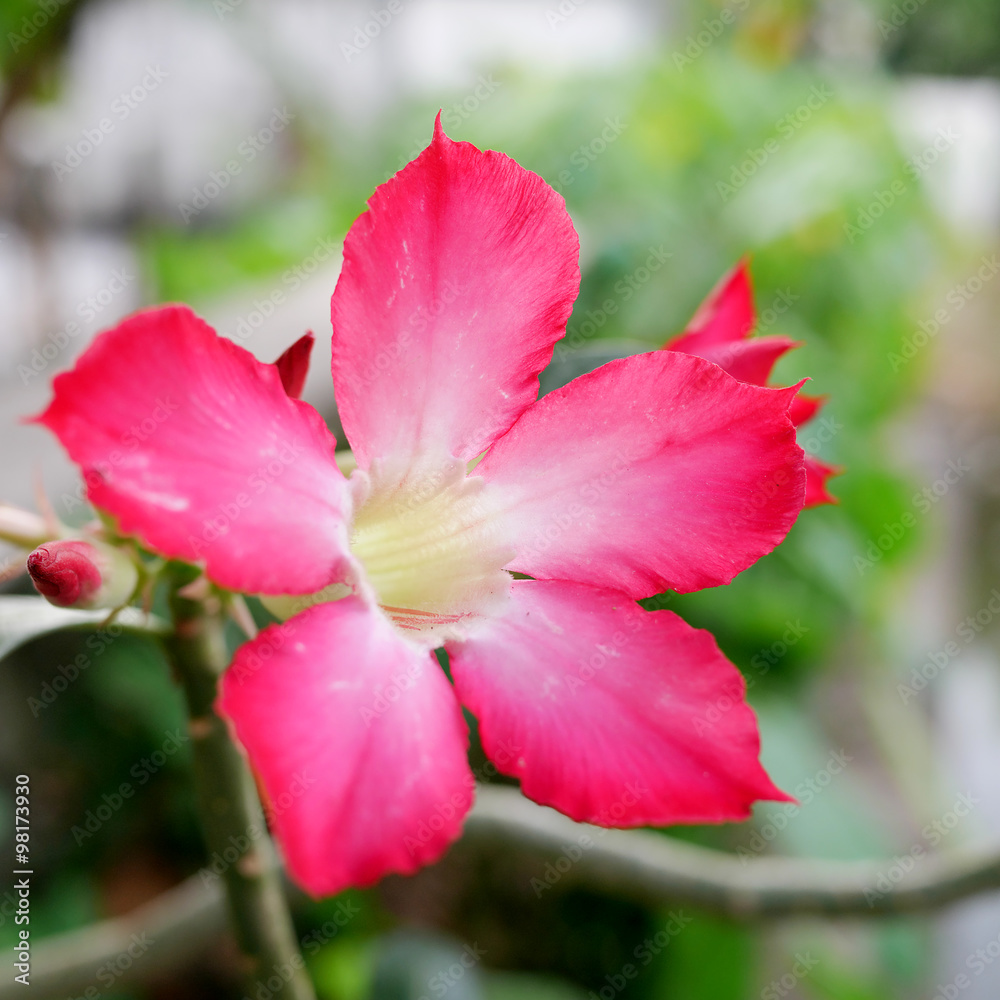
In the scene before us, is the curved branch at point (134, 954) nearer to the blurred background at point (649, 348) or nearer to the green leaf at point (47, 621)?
the blurred background at point (649, 348)

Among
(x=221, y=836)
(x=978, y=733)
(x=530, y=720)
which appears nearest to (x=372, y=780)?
(x=530, y=720)

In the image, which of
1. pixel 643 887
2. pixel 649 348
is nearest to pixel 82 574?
pixel 649 348

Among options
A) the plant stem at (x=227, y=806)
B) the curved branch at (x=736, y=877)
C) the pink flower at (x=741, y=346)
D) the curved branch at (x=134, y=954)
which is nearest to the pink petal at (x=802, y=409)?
the pink flower at (x=741, y=346)

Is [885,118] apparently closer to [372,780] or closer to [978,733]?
[978,733]

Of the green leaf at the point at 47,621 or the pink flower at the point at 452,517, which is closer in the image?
the pink flower at the point at 452,517

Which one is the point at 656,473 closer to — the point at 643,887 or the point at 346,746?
the point at 346,746

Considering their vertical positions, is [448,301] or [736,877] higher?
[448,301]
